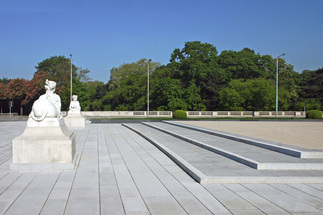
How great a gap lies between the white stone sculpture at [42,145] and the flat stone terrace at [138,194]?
0.29m

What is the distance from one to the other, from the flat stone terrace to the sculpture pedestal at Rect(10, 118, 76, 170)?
272mm

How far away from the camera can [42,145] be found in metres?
7.69

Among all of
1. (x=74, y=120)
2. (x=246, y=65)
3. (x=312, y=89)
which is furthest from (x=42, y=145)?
(x=312, y=89)

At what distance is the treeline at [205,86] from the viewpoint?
52625 mm

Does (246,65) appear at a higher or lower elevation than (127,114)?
higher

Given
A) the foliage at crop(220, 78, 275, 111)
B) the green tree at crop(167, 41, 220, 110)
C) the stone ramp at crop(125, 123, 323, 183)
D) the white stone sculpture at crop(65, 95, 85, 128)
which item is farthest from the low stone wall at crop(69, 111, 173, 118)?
the stone ramp at crop(125, 123, 323, 183)

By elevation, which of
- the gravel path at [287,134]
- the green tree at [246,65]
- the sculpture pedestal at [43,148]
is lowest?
the gravel path at [287,134]

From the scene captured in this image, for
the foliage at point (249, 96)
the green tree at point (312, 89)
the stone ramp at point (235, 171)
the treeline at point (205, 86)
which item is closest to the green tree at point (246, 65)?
the treeline at point (205, 86)

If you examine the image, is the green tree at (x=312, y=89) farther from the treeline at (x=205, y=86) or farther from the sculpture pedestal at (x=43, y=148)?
the sculpture pedestal at (x=43, y=148)

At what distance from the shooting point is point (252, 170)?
25.7 feet

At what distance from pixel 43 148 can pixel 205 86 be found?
168 feet

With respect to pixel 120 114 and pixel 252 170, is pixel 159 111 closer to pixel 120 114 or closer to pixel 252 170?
pixel 120 114

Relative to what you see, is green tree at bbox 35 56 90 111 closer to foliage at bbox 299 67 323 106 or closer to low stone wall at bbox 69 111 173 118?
low stone wall at bbox 69 111 173 118

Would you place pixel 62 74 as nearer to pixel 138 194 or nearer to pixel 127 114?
pixel 127 114
